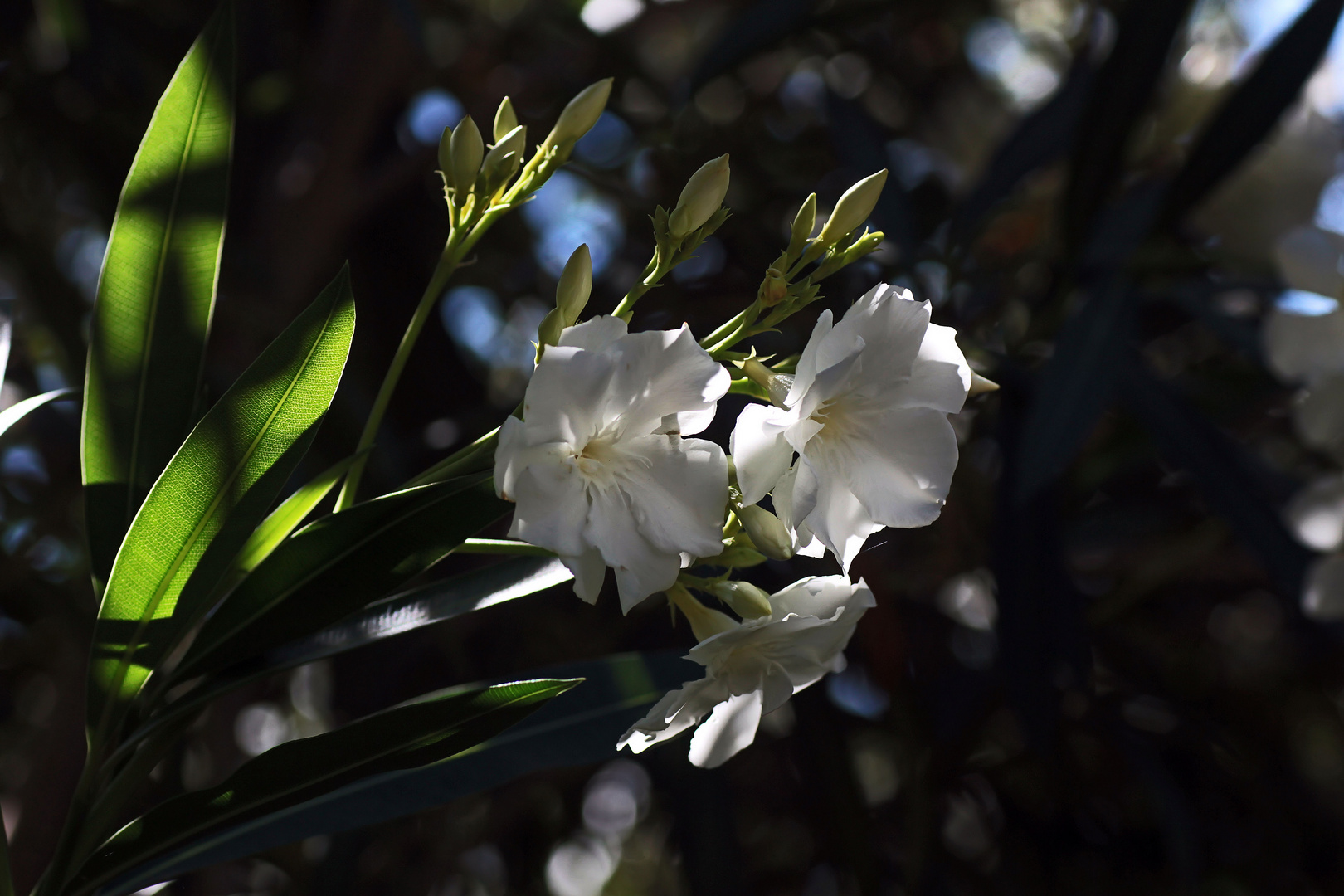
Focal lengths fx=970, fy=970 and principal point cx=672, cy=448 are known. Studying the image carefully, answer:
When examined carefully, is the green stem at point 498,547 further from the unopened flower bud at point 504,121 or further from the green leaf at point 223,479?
the unopened flower bud at point 504,121

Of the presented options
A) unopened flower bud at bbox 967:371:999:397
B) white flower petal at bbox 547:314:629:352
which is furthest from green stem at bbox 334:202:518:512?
unopened flower bud at bbox 967:371:999:397

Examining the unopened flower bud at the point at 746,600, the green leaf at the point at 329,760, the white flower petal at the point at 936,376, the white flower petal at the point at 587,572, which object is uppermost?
the white flower petal at the point at 587,572

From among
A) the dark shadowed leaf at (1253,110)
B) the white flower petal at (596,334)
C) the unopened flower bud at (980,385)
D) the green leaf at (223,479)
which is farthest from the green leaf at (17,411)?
the dark shadowed leaf at (1253,110)

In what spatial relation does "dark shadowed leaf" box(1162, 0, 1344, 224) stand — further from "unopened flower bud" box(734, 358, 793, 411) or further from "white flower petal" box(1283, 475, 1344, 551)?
"unopened flower bud" box(734, 358, 793, 411)

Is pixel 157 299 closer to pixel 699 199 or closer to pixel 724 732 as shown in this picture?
pixel 699 199

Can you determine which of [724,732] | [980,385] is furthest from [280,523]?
[980,385]
